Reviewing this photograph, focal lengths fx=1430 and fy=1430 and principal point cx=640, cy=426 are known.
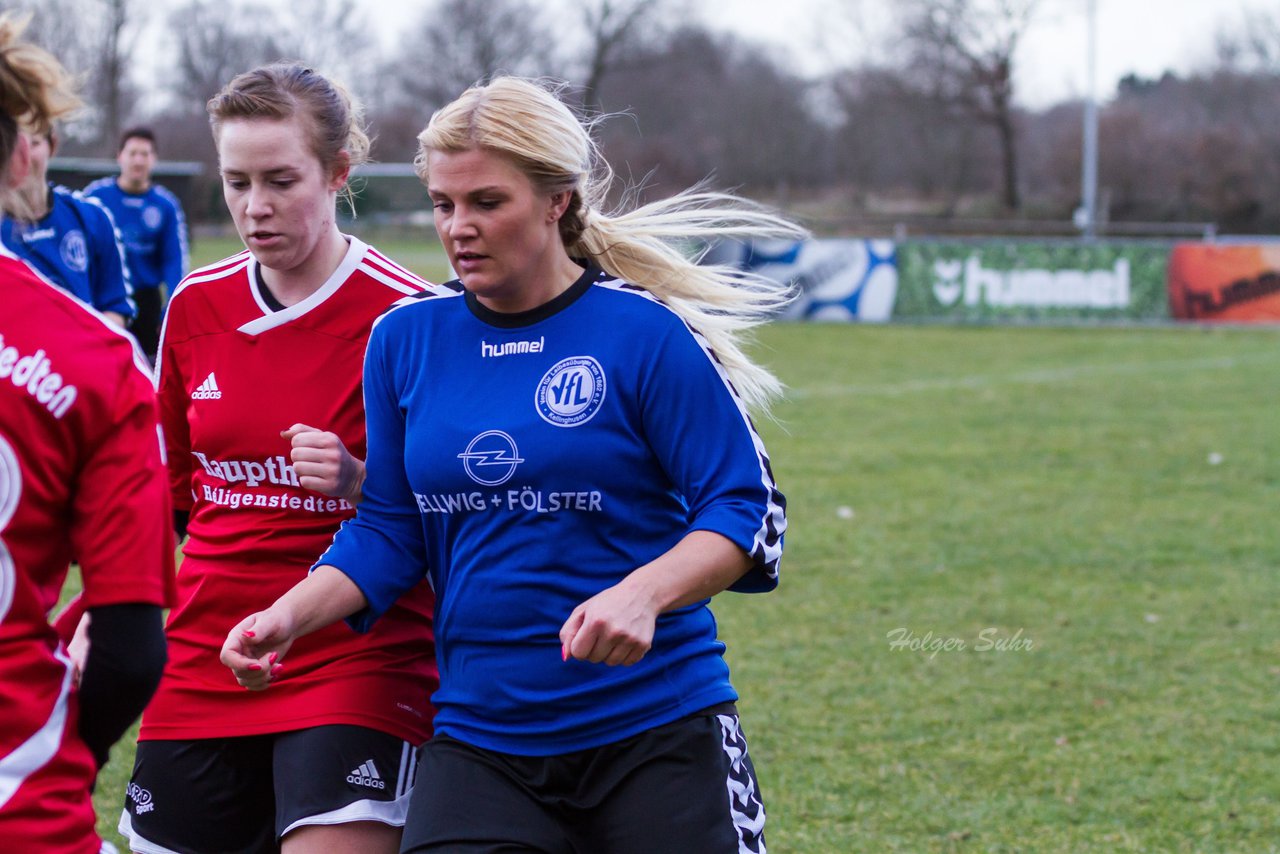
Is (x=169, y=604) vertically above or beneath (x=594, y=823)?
above

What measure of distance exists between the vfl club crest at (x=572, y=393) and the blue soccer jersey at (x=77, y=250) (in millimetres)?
4502

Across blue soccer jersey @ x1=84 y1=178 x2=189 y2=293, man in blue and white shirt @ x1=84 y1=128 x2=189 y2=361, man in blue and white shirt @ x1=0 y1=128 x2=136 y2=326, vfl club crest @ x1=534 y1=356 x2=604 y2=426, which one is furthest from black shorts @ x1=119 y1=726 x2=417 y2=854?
blue soccer jersey @ x1=84 y1=178 x2=189 y2=293

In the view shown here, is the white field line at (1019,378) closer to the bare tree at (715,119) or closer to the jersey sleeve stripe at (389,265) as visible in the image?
the jersey sleeve stripe at (389,265)

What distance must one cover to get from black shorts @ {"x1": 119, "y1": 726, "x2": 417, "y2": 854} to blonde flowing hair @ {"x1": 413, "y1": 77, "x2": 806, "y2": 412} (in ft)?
3.41

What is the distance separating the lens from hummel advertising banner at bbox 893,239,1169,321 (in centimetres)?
2238

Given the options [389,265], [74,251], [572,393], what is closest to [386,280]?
[389,265]

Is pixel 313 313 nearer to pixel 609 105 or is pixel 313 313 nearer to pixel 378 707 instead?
pixel 378 707

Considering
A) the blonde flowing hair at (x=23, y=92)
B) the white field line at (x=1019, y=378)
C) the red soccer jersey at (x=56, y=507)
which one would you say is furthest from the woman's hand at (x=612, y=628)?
the white field line at (x=1019, y=378)

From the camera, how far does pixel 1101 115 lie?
44.6 m

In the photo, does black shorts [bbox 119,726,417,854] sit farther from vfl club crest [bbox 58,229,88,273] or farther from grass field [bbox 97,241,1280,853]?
vfl club crest [bbox 58,229,88,273]

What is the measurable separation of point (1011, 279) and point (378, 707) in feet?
69.1

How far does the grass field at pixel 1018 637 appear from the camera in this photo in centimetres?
468

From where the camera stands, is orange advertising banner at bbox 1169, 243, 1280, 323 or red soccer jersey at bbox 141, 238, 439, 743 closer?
red soccer jersey at bbox 141, 238, 439, 743

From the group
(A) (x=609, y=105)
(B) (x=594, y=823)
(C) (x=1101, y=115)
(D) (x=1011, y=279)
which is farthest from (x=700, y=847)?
(A) (x=609, y=105)
